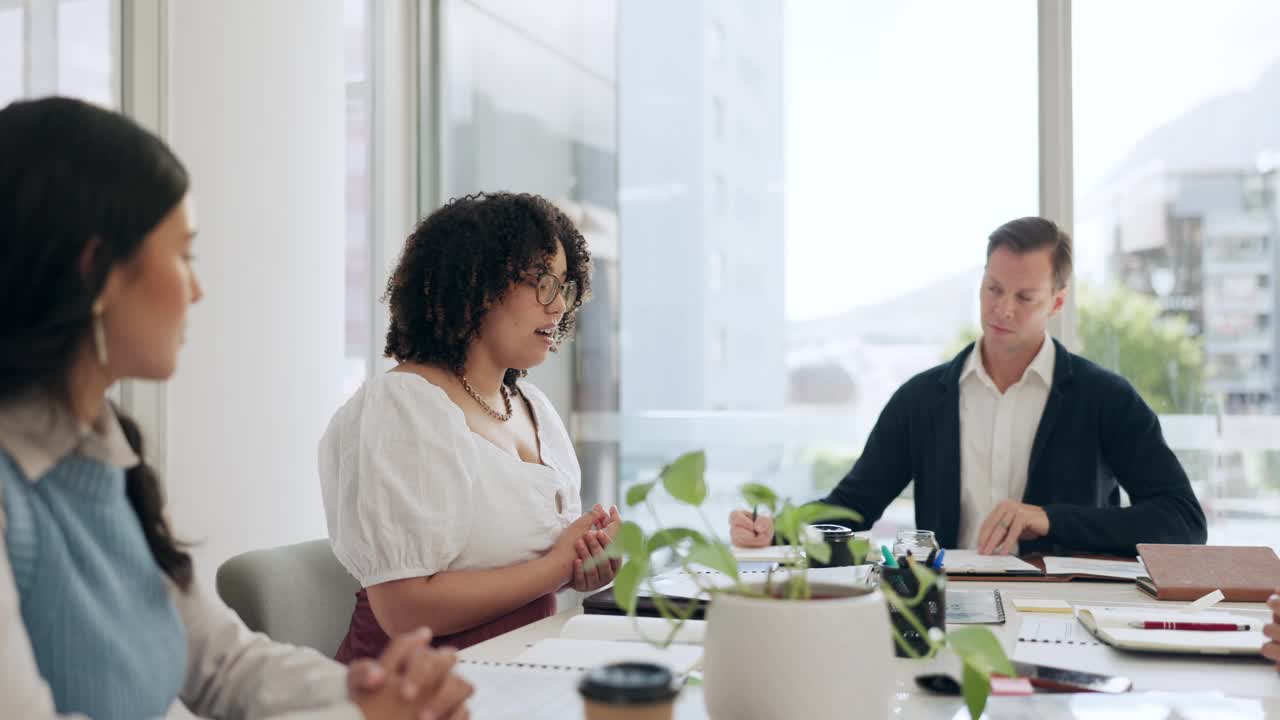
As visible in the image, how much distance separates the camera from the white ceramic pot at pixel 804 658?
90 cm

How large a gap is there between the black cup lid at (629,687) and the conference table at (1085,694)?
231 mm

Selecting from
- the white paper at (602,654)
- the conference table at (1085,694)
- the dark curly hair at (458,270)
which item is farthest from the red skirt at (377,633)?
the dark curly hair at (458,270)

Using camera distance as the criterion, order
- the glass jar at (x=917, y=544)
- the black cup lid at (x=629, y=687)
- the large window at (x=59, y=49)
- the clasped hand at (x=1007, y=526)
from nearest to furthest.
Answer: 1. the black cup lid at (x=629, y=687)
2. the glass jar at (x=917, y=544)
3. the clasped hand at (x=1007, y=526)
4. the large window at (x=59, y=49)

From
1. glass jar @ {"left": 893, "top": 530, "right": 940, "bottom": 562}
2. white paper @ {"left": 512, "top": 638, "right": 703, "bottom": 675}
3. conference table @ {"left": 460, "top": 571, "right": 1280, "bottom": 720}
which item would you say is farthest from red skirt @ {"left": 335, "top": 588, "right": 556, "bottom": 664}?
glass jar @ {"left": 893, "top": 530, "right": 940, "bottom": 562}

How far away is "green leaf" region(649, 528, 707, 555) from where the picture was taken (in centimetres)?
91

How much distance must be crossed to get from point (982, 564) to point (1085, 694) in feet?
2.73

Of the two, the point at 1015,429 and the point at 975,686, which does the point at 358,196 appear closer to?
the point at 1015,429

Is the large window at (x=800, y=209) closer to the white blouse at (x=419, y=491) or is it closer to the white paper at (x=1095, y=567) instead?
the white paper at (x=1095, y=567)

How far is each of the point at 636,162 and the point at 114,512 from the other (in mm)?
2946

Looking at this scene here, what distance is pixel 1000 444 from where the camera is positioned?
8.71ft

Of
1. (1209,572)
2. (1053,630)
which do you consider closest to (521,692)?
(1053,630)

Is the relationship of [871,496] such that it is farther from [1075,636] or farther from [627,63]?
[627,63]

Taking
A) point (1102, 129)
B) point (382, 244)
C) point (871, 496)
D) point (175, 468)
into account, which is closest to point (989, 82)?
point (1102, 129)

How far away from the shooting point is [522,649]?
4.67ft
